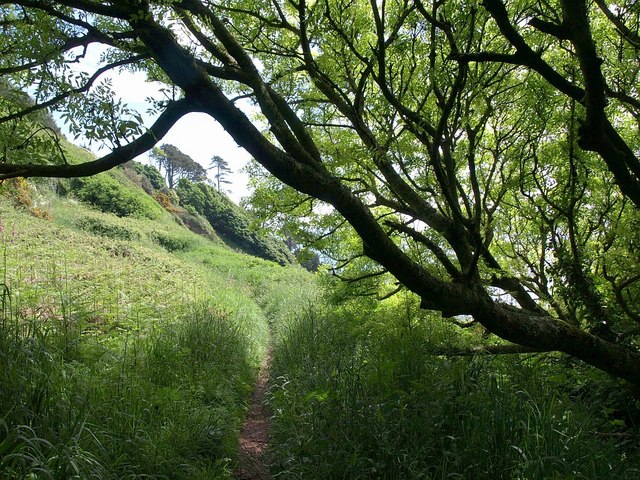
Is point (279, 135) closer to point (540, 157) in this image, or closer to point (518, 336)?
point (518, 336)

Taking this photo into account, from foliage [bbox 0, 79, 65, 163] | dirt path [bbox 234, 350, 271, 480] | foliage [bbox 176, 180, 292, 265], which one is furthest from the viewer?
foliage [bbox 176, 180, 292, 265]

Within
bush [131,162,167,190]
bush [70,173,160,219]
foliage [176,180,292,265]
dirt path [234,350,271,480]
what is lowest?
dirt path [234,350,271,480]

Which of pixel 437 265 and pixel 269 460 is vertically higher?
pixel 437 265

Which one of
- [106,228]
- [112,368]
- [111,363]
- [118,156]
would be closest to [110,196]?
[106,228]

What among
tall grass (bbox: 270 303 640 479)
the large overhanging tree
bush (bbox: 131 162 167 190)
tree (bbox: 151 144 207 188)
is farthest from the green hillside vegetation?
tree (bbox: 151 144 207 188)

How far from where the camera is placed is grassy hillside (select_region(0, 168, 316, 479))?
9.46ft

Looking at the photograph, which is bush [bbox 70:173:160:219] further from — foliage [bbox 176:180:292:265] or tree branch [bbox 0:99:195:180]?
tree branch [bbox 0:99:195:180]

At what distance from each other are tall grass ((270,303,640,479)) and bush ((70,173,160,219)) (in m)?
20.6

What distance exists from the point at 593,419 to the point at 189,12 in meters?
5.61

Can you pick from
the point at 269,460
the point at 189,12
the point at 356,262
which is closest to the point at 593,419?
the point at 269,460

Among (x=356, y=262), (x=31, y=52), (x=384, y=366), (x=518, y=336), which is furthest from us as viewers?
(x=356, y=262)

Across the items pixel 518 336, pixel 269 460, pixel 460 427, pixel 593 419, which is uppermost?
pixel 518 336

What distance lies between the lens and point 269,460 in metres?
4.30

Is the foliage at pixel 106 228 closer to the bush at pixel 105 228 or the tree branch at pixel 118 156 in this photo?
the bush at pixel 105 228
